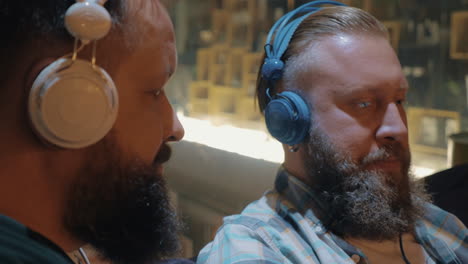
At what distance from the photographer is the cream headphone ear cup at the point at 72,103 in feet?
1.71

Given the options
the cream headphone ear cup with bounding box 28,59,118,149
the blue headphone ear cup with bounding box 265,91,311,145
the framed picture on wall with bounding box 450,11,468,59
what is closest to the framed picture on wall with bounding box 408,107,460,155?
the framed picture on wall with bounding box 450,11,468,59

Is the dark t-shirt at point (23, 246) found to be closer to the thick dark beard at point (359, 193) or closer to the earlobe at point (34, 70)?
the earlobe at point (34, 70)

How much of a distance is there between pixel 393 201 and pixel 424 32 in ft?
4.24

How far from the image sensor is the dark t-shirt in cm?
52

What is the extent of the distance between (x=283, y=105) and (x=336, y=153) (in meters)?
0.19

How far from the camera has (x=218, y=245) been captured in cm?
107

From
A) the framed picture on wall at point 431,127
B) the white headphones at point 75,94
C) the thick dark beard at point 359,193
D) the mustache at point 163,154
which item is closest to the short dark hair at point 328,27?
the thick dark beard at point 359,193

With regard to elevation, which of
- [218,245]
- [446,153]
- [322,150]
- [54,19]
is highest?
[54,19]

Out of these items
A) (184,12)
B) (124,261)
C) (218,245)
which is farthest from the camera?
(184,12)

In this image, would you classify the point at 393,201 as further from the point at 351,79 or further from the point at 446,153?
the point at 446,153

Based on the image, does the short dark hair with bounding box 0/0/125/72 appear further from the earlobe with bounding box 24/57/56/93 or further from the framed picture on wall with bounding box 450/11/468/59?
the framed picture on wall with bounding box 450/11/468/59

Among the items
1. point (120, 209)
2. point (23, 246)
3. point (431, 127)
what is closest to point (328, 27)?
point (120, 209)

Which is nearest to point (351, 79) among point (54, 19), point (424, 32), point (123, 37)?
point (123, 37)

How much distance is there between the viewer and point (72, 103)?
1.76 ft
